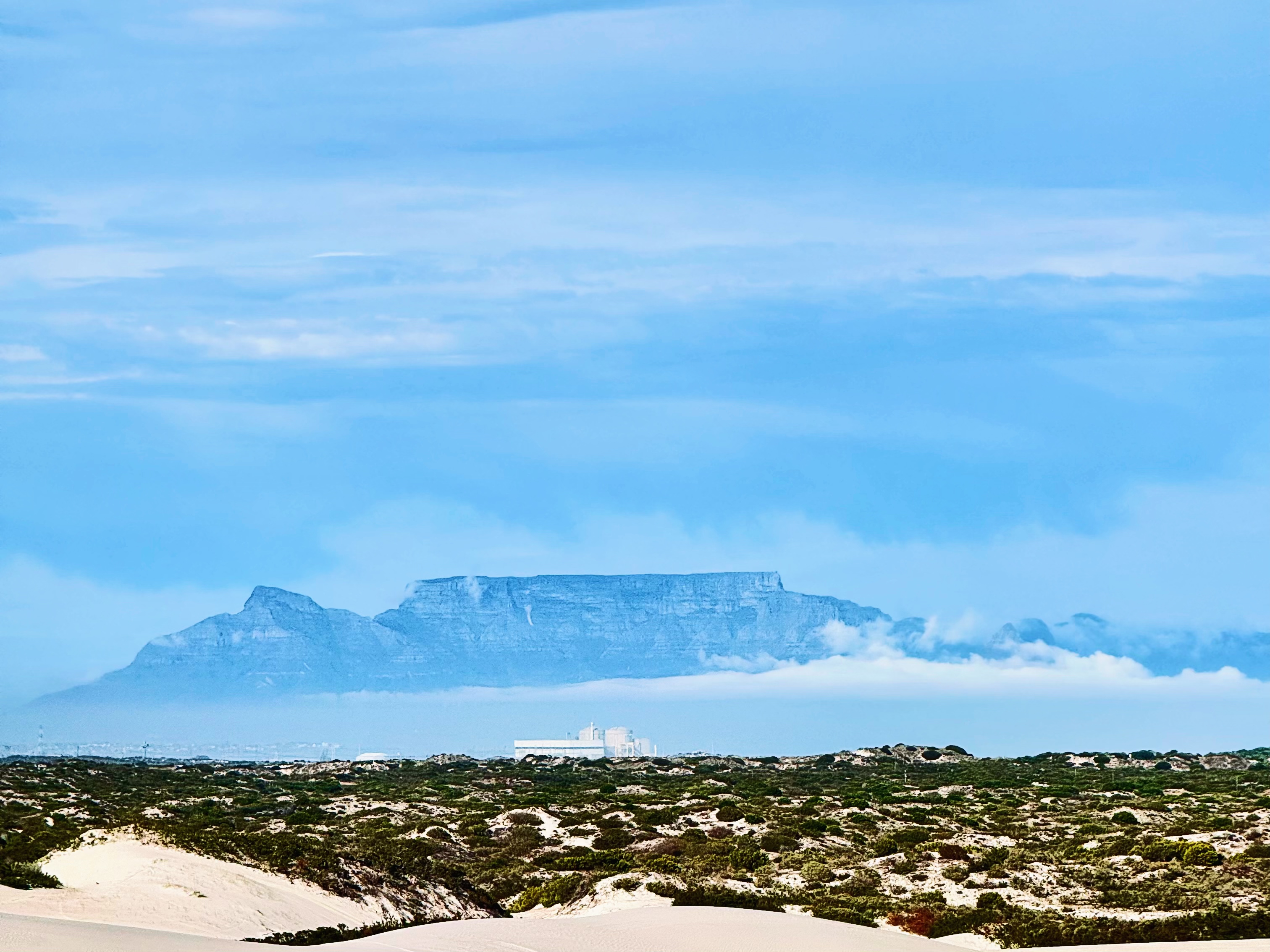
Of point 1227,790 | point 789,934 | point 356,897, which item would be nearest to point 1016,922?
point 789,934

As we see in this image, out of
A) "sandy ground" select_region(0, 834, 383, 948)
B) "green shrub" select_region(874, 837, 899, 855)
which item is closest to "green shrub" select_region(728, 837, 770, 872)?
"green shrub" select_region(874, 837, 899, 855)

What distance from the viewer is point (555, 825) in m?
47.5

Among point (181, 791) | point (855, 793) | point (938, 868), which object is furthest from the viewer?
point (181, 791)

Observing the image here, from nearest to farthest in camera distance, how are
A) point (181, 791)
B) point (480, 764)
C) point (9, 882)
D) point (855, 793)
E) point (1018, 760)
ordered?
1. point (9, 882)
2. point (855, 793)
3. point (181, 791)
4. point (1018, 760)
5. point (480, 764)

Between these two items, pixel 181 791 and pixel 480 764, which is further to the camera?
pixel 480 764

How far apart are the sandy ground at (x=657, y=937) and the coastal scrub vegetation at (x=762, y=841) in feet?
7.77

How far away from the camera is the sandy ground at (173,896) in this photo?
24.7 m

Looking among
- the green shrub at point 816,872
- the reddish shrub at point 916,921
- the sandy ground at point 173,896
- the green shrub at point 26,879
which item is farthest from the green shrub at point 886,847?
the green shrub at point 26,879

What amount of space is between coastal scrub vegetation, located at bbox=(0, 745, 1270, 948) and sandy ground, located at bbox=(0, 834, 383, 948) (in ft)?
2.16

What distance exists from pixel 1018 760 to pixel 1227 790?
35665mm

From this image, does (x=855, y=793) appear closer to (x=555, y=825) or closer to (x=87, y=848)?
(x=555, y=825)

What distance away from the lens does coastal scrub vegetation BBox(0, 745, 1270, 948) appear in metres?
29.3

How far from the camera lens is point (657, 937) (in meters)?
23.6

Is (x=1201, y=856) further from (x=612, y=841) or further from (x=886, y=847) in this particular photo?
(x=612, y=841)
